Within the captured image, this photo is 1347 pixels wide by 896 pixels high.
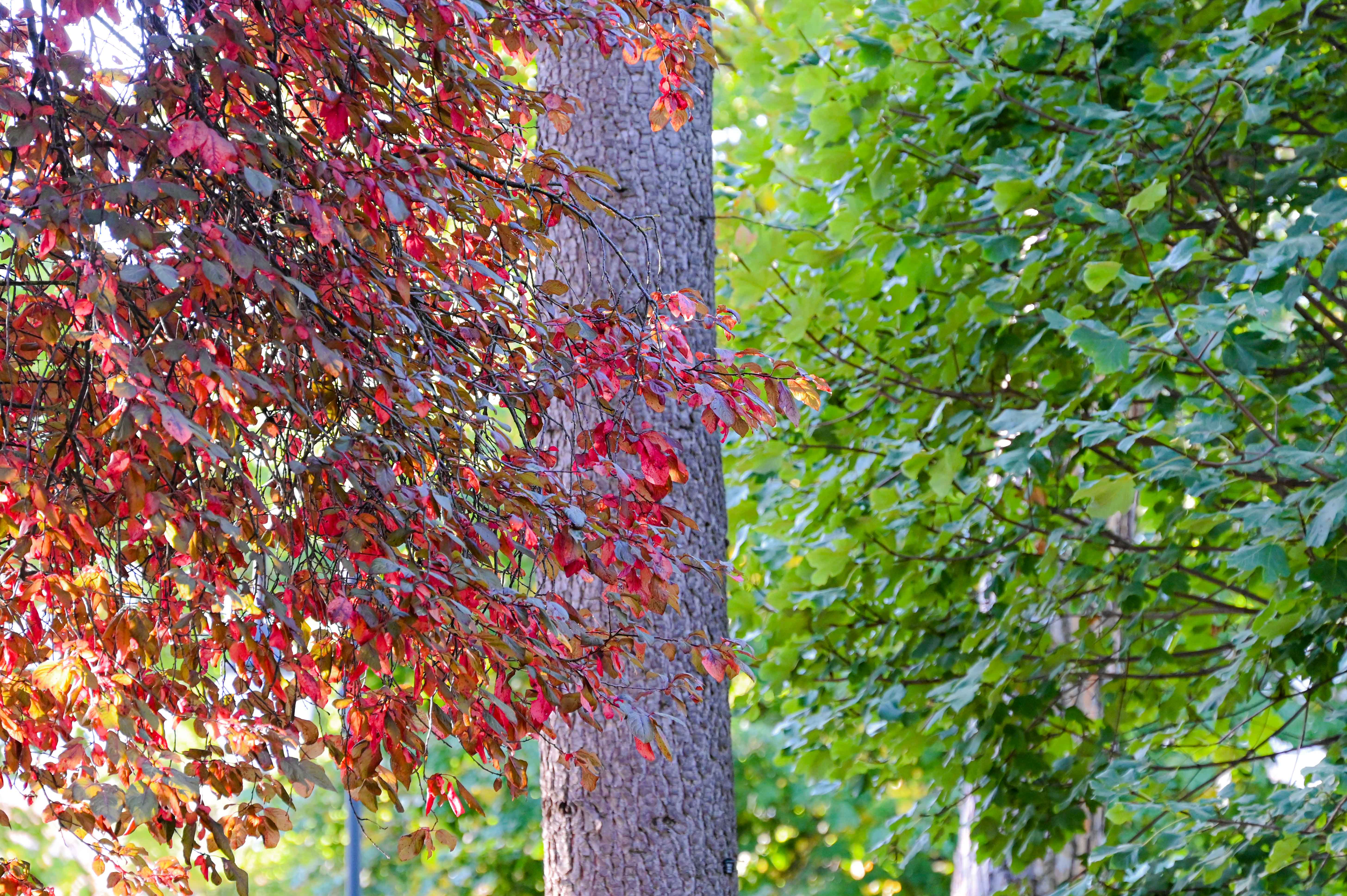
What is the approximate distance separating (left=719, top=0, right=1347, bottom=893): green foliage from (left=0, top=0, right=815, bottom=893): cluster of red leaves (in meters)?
1.42

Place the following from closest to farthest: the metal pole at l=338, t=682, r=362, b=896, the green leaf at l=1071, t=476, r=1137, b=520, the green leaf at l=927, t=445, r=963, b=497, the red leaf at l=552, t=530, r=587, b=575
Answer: the red leaf at l=552, t=530, r=587, b=575, the green leaf at l=1071, t=476, r=1137, b=520, the green leaf at l=927, t=445, r=963, b=497, the metal pole at l=338, t=682, r=362, b=896

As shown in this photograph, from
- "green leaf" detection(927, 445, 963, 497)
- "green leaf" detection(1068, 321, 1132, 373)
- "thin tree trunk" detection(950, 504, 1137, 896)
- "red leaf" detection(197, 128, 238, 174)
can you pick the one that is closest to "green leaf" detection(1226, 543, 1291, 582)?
"green leaf" detection(1068, 321, 1132, 373)

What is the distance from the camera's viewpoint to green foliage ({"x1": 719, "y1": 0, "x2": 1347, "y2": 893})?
3.25 meters

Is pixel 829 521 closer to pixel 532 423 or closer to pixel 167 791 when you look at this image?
pixel 532 423

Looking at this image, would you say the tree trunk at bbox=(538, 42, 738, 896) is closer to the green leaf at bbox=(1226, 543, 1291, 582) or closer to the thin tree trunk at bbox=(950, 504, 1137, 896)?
the green leaf at bbox=(1226, 543, 1291, 582)

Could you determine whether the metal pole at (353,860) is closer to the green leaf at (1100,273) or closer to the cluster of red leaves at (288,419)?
the cluster of red leaves at (288,419)

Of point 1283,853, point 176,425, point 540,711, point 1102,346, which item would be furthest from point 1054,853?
point 176,425

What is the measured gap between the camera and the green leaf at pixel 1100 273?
3.10 meters

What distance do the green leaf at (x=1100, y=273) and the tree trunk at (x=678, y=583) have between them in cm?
114

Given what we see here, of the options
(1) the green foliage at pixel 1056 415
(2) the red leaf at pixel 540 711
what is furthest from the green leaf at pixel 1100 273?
(2) the red leaf at pixel 540 711

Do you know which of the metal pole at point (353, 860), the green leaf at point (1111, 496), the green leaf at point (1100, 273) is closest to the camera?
the green leaf at point (1100, 273)

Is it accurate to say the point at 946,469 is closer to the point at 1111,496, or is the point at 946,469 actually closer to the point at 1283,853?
the point at 1111,496

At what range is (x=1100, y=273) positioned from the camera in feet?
10.3

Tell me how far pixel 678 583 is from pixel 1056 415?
132cm
